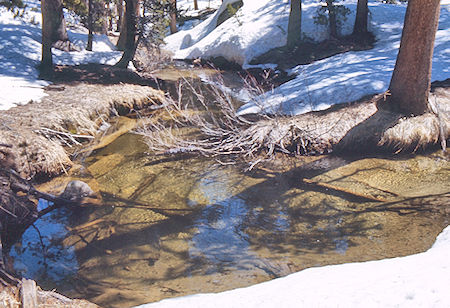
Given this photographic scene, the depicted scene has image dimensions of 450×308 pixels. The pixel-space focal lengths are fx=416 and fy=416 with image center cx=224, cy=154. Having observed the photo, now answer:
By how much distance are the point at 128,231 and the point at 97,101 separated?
573 centimetres

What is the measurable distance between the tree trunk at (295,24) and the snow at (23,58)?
6696 millimetres

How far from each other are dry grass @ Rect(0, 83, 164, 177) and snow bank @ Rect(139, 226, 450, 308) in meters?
4.46

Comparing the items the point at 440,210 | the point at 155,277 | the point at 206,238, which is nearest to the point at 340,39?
the point at 440,210

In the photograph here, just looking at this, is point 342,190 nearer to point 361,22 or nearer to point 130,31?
point 130,31

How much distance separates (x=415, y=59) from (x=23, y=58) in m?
11.4

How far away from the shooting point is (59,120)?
29.9 feet

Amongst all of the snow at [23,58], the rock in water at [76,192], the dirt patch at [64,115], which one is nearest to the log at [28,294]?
the rock in water at [76,192]

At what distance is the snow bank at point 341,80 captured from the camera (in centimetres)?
930

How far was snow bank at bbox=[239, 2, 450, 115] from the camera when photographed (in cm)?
930

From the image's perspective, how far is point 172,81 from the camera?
1625cm

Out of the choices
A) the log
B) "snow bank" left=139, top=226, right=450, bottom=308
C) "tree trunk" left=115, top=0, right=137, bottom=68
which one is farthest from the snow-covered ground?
the log

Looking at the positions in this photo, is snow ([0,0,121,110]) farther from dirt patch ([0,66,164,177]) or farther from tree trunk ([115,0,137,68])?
tree trunk ([115,0,137,68])

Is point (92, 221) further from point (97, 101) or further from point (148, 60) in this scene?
point (148, 60)

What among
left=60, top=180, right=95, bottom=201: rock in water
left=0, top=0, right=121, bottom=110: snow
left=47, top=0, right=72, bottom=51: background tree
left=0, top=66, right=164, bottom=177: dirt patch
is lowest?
left=60, top=180, right=95, bottom=201: rock in water
